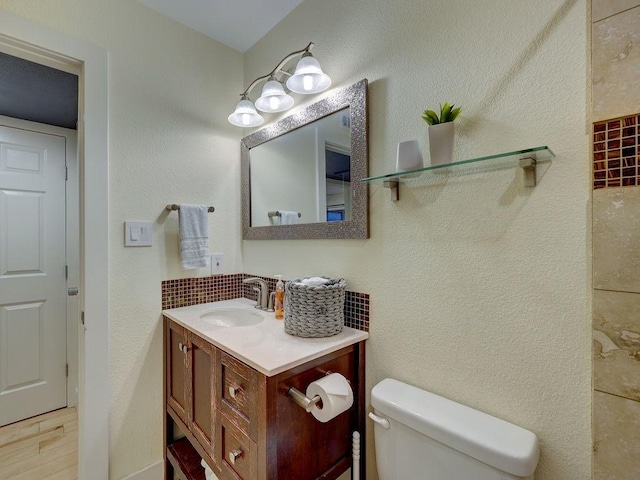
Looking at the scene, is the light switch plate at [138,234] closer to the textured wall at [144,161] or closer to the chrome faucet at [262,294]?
the textured wall at [144,161]

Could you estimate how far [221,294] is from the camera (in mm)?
1755

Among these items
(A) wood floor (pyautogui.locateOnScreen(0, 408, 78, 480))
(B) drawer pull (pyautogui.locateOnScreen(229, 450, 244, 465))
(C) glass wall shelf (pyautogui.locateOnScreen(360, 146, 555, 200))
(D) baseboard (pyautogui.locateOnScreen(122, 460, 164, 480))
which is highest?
(C) glass wall shelf (pyautogui.locateOnScreen(360, 146, 555, 200))

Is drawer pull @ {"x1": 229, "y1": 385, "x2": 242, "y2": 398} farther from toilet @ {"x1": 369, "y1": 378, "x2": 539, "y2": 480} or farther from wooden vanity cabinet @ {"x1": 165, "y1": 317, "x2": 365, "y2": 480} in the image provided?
toilet @ {"x1": 369, "y1": 378, "x2": 539, "y2": 480}

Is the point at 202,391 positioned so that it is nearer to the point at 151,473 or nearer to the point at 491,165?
the point at 151,473

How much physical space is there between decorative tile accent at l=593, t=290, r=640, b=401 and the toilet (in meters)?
0.25

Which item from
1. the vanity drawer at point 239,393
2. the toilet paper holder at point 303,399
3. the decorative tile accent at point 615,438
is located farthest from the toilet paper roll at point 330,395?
the decorative tile accent at point 615,438

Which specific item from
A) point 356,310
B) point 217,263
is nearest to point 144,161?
point 217,263

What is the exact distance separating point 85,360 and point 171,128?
3.91 feet

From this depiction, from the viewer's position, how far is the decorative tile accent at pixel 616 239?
24.3 inches

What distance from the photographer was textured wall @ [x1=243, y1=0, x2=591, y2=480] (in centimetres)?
75

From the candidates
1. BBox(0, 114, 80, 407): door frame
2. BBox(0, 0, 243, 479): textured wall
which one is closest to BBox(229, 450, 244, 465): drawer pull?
BBox(0, 0, 243, 479): textured wall

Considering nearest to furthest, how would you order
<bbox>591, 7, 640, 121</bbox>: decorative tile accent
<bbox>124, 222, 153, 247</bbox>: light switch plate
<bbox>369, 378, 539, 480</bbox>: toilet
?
<bbox>591, 7, 640, 121</bbox>: decorative tile accent < <bbox>369, 378, 539, 480</bbox>: toilet < <bbox>124, 222, 153, 247</bbox>: light switch plate

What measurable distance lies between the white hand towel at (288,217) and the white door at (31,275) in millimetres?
1804

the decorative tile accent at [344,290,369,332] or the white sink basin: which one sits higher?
the decorative tile accent at [344,290,369,332]
